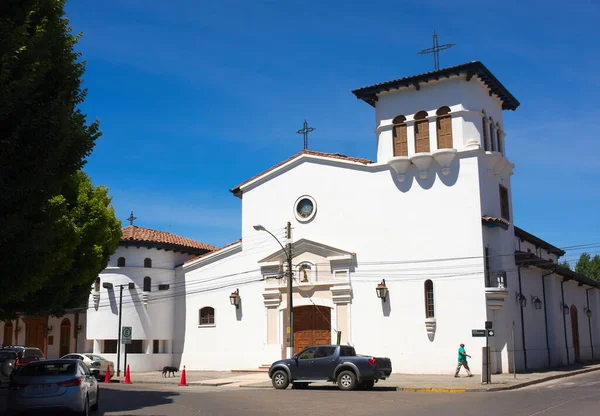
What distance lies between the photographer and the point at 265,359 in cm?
3228

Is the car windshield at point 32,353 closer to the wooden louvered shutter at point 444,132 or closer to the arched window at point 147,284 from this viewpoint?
the arched window at point 147,284

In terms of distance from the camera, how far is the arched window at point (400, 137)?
3056 cm

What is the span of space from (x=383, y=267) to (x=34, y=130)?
67.9 ft

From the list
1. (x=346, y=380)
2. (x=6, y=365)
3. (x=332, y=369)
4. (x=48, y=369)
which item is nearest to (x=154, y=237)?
(x=6, y=365)

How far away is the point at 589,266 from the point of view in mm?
85438

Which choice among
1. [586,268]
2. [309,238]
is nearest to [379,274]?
[309,238]

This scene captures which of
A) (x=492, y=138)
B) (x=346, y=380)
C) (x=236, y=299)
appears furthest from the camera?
(x=236, y=299)

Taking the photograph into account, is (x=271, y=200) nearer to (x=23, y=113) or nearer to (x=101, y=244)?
(x=101, y=244)

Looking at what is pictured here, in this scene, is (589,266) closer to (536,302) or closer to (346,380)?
(536,302)

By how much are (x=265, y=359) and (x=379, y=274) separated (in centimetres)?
727

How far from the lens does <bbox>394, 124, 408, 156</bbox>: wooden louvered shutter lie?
30531 millimetres

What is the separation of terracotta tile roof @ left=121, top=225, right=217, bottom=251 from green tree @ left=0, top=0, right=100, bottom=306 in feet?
71.4

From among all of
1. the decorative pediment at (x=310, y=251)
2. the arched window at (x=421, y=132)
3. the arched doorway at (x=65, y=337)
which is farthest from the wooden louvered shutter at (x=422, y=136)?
the arched doorway at (x=65, y=337)

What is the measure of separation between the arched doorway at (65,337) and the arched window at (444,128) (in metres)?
24.3
